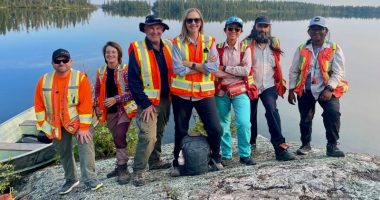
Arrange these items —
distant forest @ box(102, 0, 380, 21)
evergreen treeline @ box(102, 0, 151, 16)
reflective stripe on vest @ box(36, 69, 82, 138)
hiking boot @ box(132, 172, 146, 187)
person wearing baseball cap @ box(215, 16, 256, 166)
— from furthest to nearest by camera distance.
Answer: evergreen treeline @ box(102, 0, 151, 16)
distant forest @ box(102, 0, 380, 21)
person wearing baseball cap @ box(215, 16, 256, 166)
hiking boot @ box(132, 172, 146, 187)
reflective stripe on vest @ box(36, 69, 82, 138)

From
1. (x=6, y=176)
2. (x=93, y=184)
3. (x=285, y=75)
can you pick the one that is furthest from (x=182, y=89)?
(x=285, y=75)

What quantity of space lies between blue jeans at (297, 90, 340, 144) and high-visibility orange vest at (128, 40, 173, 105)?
7.60 ft

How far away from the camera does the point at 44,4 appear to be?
87000 mm

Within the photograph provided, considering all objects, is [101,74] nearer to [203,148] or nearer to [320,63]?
[203,148]

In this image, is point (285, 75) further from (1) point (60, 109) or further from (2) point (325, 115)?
(1) point (60, 109)

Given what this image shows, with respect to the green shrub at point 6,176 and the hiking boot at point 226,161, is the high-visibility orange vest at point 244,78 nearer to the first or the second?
the hiking boot at point 226,161

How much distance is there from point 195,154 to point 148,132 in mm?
755

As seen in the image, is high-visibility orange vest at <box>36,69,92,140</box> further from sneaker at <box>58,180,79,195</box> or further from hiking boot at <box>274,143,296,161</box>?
hiking boot at <box>274,143,296,161</box>

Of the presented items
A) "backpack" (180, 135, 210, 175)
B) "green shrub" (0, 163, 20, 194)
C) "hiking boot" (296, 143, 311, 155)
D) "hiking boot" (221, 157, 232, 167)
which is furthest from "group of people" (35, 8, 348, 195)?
"green shrub" (0, 163, 20, 194)

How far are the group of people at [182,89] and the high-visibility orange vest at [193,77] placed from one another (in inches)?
0.5

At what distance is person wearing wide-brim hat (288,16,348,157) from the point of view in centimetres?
555

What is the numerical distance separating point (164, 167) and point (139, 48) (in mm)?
2040

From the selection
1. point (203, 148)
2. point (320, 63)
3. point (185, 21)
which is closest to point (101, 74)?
point (185, 21)

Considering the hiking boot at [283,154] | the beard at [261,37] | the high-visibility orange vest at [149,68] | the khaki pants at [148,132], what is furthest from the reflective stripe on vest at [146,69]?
the hiking boot at [283,154]
